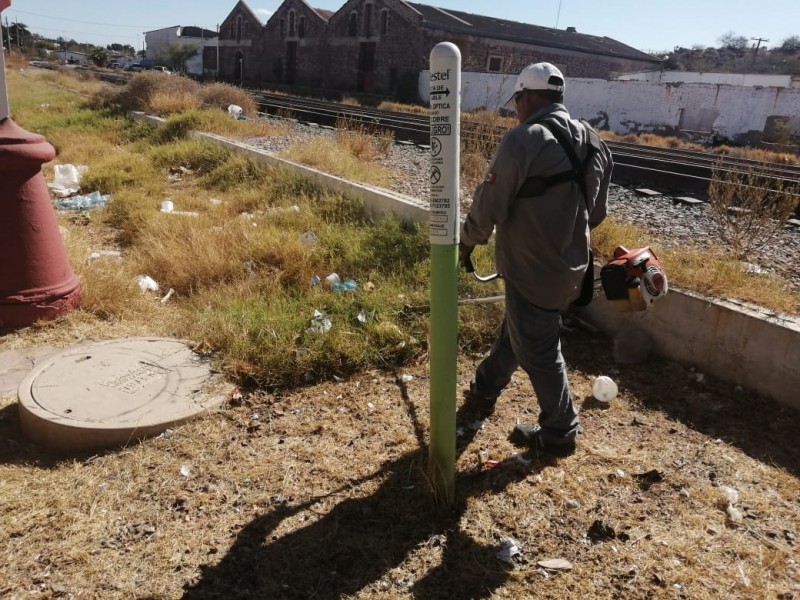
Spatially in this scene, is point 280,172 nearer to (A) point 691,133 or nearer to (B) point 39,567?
(B) point 39,567

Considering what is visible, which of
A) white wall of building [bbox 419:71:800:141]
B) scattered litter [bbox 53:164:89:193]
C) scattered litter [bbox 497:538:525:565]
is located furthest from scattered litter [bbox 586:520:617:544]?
white wall of building [bbox 419:71:800:141]

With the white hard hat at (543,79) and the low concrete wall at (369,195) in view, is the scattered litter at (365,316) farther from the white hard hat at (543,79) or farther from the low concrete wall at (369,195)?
the white hard hat at (543,79)

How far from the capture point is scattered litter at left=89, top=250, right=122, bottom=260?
5914 mm

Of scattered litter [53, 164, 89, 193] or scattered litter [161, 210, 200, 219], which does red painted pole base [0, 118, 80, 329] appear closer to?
scattered litter [161, 210, 200, 219]

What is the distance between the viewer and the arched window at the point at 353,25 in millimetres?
42022

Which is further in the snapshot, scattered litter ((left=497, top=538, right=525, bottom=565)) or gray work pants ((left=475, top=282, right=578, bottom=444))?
gray work pants ((left=475, top=282, right=578, bottom=444))

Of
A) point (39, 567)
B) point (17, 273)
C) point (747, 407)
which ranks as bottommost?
point (39, 567)

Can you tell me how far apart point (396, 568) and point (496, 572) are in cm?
38

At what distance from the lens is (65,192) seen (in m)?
8.73

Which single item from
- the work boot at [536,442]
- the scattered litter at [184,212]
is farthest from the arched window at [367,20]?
the work boot at [536,442]

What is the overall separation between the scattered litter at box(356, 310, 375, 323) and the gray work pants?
56.6 inches

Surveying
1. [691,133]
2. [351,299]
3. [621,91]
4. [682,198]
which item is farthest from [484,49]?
[351,299]

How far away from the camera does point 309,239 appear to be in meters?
6.10

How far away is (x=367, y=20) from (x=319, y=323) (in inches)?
1615
